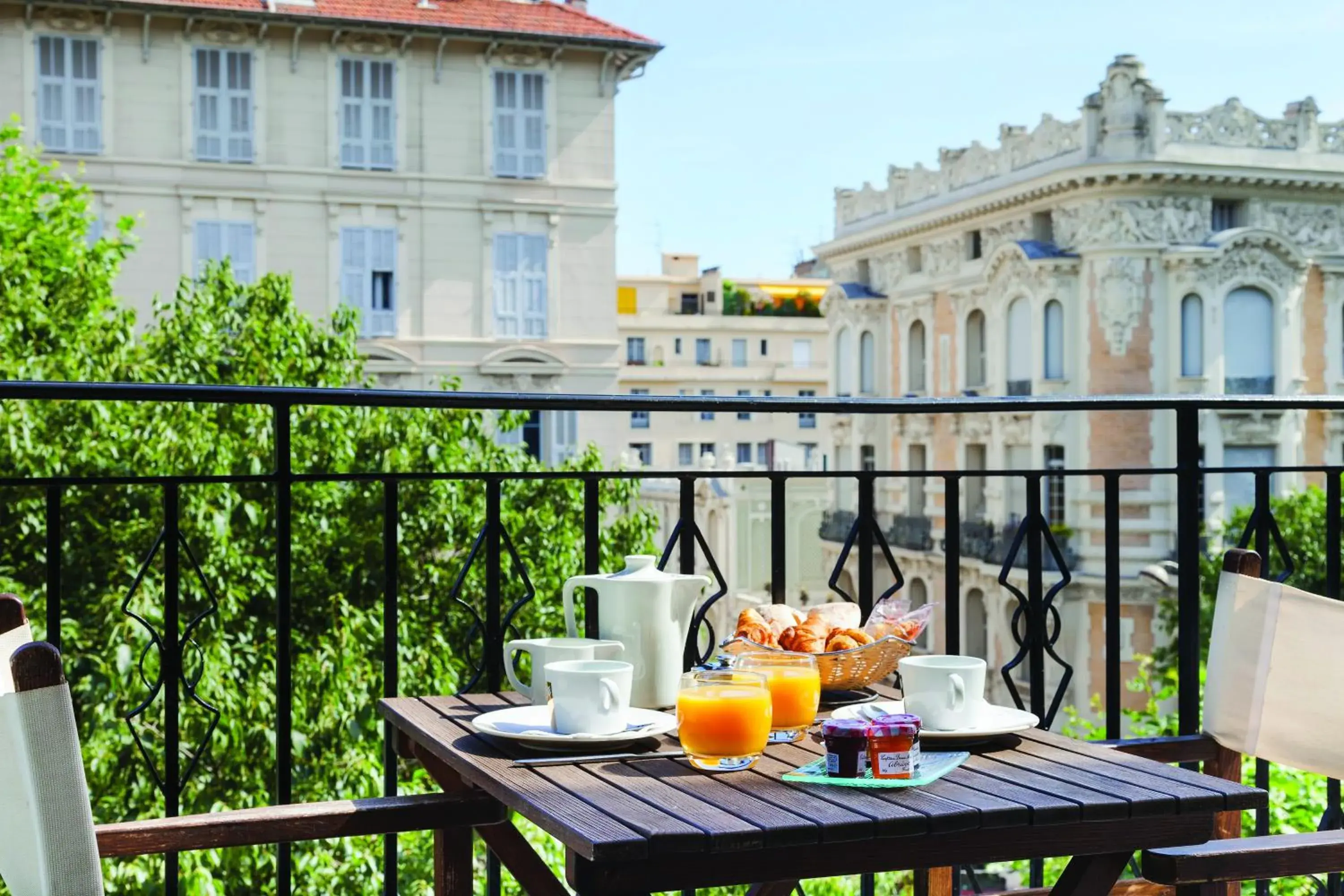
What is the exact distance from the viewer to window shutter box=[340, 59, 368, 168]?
2506 centimetres

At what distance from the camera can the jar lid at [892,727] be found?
1.81 m

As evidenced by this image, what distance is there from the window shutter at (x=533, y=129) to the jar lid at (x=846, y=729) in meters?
24.5

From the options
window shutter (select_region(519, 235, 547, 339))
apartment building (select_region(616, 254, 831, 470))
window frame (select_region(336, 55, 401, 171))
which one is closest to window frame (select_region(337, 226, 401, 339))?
window frame (select_region(336, 55, 401, 171))

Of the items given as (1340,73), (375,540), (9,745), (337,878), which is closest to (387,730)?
(9,745)

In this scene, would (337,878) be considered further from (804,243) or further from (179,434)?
(804,243)

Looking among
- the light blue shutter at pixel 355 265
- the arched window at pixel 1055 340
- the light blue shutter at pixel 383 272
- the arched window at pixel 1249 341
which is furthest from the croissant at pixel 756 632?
the arched window at pixel 1249 341

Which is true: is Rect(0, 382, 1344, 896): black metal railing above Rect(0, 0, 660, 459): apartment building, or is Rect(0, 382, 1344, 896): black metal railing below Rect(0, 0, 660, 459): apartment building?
below

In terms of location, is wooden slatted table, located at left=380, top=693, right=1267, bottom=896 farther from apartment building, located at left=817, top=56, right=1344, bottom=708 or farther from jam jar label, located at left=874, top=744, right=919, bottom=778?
apartment building, located at left=817, top=56, right=1344, bottom=708

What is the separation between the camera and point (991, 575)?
35.4 m

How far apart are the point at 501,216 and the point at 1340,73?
3805 centimetres

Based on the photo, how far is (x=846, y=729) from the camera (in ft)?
5.97

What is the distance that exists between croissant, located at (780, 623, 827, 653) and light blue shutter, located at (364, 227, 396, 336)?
23545 millimetres

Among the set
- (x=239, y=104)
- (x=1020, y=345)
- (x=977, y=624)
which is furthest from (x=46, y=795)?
(x=977, y=624)

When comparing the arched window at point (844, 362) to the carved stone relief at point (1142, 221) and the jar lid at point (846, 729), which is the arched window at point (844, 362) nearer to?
the carved stone relief at point (1142, 221)
